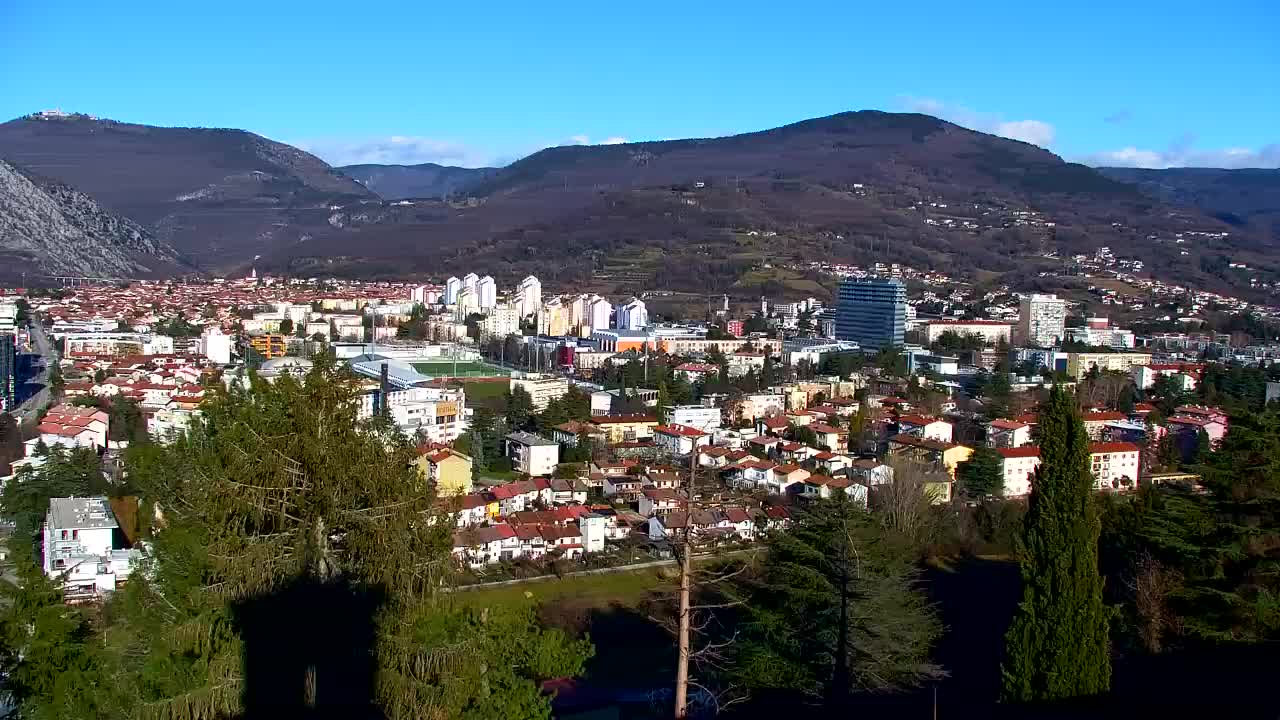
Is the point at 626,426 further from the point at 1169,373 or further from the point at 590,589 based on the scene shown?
the point at 1169,373

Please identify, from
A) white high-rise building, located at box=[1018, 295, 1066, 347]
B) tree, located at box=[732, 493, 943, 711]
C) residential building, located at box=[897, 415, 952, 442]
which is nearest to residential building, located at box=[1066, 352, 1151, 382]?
white high-rise building, located at box=[1018, 295, 1066, 347]

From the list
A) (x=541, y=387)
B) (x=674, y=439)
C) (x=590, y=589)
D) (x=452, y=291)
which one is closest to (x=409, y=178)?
(x=452, y=291)

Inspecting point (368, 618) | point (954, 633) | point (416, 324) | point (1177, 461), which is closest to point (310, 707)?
point (368, 618)

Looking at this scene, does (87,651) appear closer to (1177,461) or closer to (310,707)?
(310,707)

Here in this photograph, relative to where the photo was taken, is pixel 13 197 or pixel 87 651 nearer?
pixel 87 651

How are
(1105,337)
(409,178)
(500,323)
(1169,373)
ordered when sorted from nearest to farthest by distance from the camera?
(1169,373) → (1105,337) → (500,323) → (409,178)

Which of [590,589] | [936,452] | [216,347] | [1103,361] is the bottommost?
[590,589]

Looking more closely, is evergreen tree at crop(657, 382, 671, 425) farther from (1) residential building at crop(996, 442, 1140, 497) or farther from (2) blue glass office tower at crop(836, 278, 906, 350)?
(2) blue glass office tower at crop(836, 278, 906, 350)
